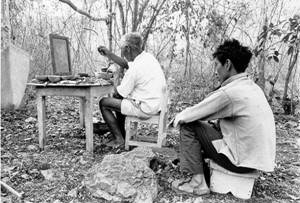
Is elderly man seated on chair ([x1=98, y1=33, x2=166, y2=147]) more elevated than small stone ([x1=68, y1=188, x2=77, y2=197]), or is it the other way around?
elderly man seated on chair ([x1=98, y1=33, x2=166, y2=147])

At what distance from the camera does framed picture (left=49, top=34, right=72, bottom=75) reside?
381 centimetres

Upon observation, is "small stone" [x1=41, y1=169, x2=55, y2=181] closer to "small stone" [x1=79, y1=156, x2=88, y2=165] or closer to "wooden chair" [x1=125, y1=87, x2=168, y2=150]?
"small stone" [x1=79, y1=156, x2=88, y2=165]

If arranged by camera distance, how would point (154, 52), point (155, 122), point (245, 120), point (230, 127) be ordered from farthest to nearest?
point (154, 52), point (155, 122), point (230, 127), point (245, 120)

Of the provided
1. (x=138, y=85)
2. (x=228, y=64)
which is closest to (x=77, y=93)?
(x=138, y=85)

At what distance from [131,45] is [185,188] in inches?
70.5

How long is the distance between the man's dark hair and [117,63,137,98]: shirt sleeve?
4.08 feet

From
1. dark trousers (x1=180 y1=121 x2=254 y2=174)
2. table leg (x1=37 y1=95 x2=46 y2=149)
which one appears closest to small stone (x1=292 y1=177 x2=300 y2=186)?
dark trousers (x1=180 y1=121 x2=254 y2=174)

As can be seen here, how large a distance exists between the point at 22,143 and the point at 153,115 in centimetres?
171

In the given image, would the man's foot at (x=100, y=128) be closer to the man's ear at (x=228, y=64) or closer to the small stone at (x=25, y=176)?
the small stone at (x=25, y=176)

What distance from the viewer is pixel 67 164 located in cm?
343

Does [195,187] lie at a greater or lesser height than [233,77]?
lesser

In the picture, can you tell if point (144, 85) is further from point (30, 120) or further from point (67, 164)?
point (30, 120)

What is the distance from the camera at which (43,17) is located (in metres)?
6.34

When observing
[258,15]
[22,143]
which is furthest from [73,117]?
[258,15]
